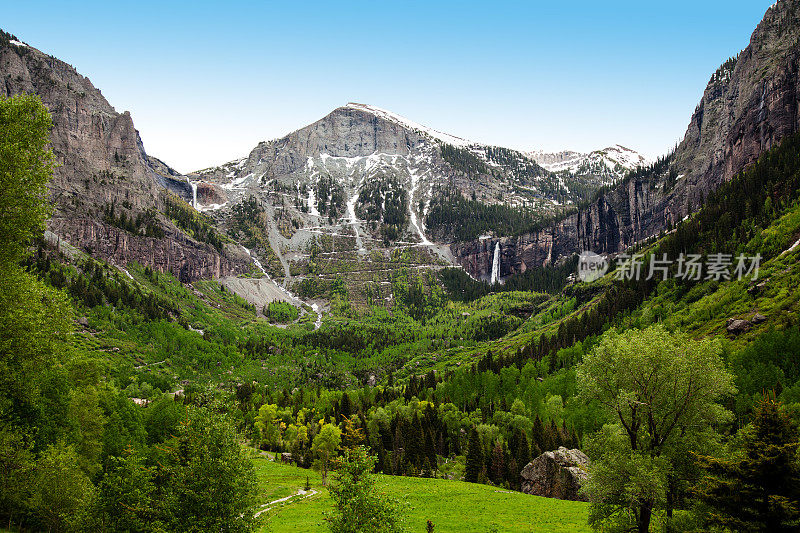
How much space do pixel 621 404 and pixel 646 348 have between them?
4.56m

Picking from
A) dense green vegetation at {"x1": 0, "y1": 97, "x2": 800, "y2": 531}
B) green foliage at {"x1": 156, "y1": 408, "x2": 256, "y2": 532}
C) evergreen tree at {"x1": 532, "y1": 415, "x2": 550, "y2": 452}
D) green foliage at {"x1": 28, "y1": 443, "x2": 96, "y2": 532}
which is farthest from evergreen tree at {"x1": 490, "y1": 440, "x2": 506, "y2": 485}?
green foliage at {"x1": 156, "y1": 408, "x2": 256, "y2": 532}

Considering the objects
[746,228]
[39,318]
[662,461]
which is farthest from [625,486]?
[746,228]

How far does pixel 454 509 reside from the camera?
4831 cm

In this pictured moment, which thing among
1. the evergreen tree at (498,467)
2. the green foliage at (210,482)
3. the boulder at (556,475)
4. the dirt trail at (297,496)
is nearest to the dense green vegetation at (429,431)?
the green foliage at (210,482)

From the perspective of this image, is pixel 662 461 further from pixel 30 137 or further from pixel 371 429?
pixel 371 429

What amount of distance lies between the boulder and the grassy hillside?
18.4ft

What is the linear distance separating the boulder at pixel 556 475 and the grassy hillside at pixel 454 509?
18.4 ft

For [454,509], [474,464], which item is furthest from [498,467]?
[454,509]

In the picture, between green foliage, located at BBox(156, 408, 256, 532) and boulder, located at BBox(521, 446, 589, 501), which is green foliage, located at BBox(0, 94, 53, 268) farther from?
boulder, located at BBox(521, 446, 589, 501)

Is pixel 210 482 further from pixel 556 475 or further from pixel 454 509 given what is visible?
pixel 556 475

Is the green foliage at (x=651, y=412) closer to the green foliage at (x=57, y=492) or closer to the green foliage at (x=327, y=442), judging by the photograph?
the green foliage at (x=57, y=492)

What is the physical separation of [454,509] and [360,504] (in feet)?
100

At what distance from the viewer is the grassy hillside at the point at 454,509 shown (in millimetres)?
41031

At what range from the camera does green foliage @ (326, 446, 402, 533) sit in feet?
74.0
